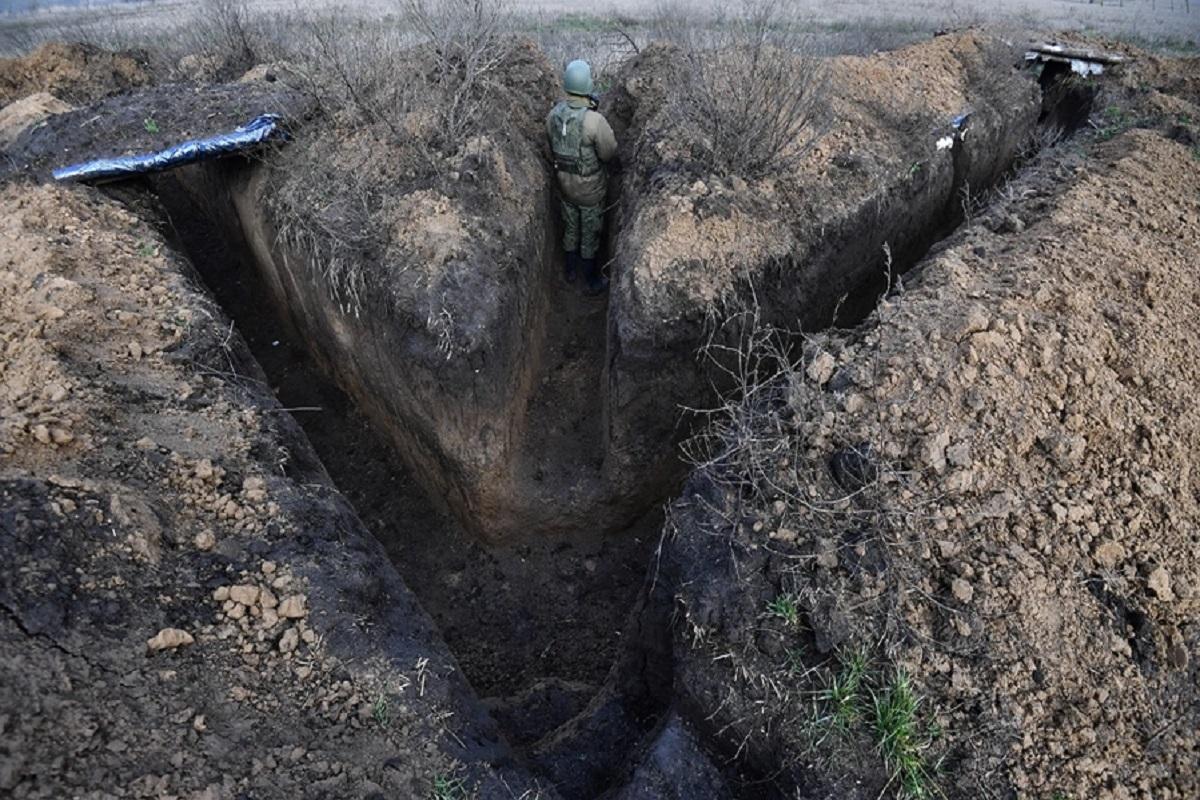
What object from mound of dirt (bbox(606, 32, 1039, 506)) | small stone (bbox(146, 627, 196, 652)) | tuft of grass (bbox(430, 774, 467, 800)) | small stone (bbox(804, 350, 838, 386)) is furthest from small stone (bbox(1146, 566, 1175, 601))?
small stone (bbox(146, 627, 196, 652))

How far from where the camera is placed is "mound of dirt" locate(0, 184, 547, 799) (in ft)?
8.96

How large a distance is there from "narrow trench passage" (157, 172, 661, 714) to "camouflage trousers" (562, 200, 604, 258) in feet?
1.16

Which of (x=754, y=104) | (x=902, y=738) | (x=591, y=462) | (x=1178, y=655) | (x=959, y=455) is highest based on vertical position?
(x=754, y=104)

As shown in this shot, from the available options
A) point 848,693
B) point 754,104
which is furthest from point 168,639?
point 754,104

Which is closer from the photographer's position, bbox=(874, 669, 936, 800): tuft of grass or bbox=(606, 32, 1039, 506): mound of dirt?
bbox=(874, 669, 936, 800): tuft of grass

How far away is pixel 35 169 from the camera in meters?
5.54

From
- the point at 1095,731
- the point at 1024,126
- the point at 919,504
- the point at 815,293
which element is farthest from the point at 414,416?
the point at 1024,126

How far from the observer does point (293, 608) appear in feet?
10.8

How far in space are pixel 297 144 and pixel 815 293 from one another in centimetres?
401

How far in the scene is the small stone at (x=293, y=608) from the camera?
3268mm

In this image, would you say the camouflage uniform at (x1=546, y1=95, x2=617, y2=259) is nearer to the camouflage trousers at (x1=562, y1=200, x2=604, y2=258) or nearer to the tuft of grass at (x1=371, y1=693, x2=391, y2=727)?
the camouflage trousers at (x1=562, y1=200, x2=604, y2=258)

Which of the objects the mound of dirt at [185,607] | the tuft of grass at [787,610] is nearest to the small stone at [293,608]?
the mound of dirt at [185,607]

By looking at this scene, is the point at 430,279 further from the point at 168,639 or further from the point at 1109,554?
the point at 1109,554

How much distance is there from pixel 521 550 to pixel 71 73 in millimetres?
7760
